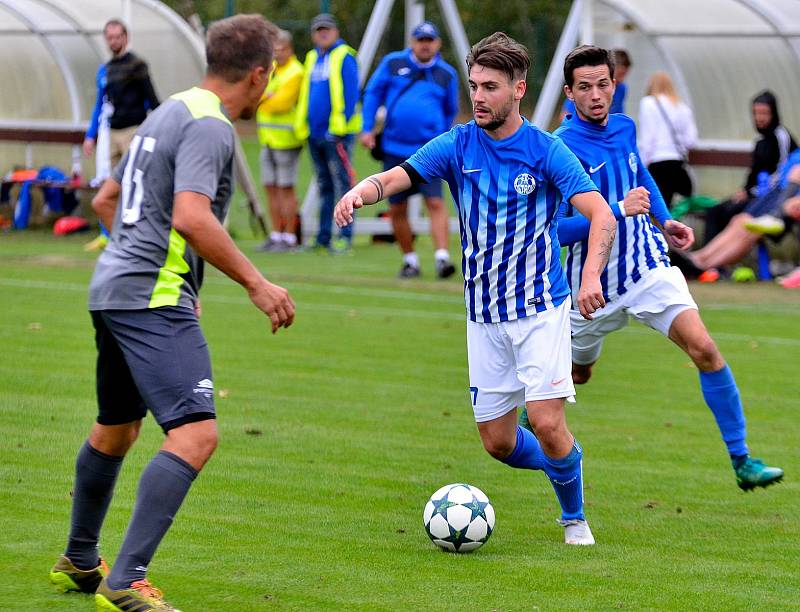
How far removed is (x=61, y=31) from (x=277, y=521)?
55.1 ft

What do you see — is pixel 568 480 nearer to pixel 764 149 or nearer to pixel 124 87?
pixel 764 149

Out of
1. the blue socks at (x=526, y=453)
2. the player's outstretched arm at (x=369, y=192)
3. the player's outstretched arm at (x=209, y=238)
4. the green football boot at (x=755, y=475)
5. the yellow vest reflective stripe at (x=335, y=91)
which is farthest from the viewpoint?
the yellow vest reflective stripe at (x=335, y=91)

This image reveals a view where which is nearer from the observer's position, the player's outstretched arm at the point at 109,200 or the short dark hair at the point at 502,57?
the player's outstretched arm at the point at 109,200

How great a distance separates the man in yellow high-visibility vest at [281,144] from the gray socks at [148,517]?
13487 mm

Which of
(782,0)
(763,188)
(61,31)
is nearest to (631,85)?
(782,0)

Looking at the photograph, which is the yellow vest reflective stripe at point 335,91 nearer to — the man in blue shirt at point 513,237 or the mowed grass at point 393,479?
the mowed grass at point 393,479

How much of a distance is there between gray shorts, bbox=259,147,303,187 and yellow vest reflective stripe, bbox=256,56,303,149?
0.07m

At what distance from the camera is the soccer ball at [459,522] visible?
5.84 metres

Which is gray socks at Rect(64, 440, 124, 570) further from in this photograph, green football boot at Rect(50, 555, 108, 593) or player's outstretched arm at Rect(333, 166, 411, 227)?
player's outstretched arm at Rect(333, 166, 411, 227)

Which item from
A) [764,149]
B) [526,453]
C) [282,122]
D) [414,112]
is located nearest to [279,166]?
[282,122]

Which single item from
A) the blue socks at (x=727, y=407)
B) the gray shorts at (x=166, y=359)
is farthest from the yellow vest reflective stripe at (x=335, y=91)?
the gray shorts at (x=166, y=359)

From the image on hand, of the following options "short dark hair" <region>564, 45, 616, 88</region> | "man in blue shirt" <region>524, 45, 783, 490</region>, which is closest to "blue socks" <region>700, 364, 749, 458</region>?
"man in blue shirt" <region>524, 45, 783, 490</region>

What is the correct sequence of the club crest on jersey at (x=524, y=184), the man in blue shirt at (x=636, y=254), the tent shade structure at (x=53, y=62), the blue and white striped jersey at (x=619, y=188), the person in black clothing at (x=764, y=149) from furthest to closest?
the tent shade structure at (x=53, y=62), the person in black clothing at (x=764, y=149), the blue and white striped jersey at (x=619, y=188), the man in blue shirt at (x=636, y=254), the club crest on jersey at (x=524, y=184)

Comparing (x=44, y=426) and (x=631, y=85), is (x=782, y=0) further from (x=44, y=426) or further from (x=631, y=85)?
(x=44, y=426)
